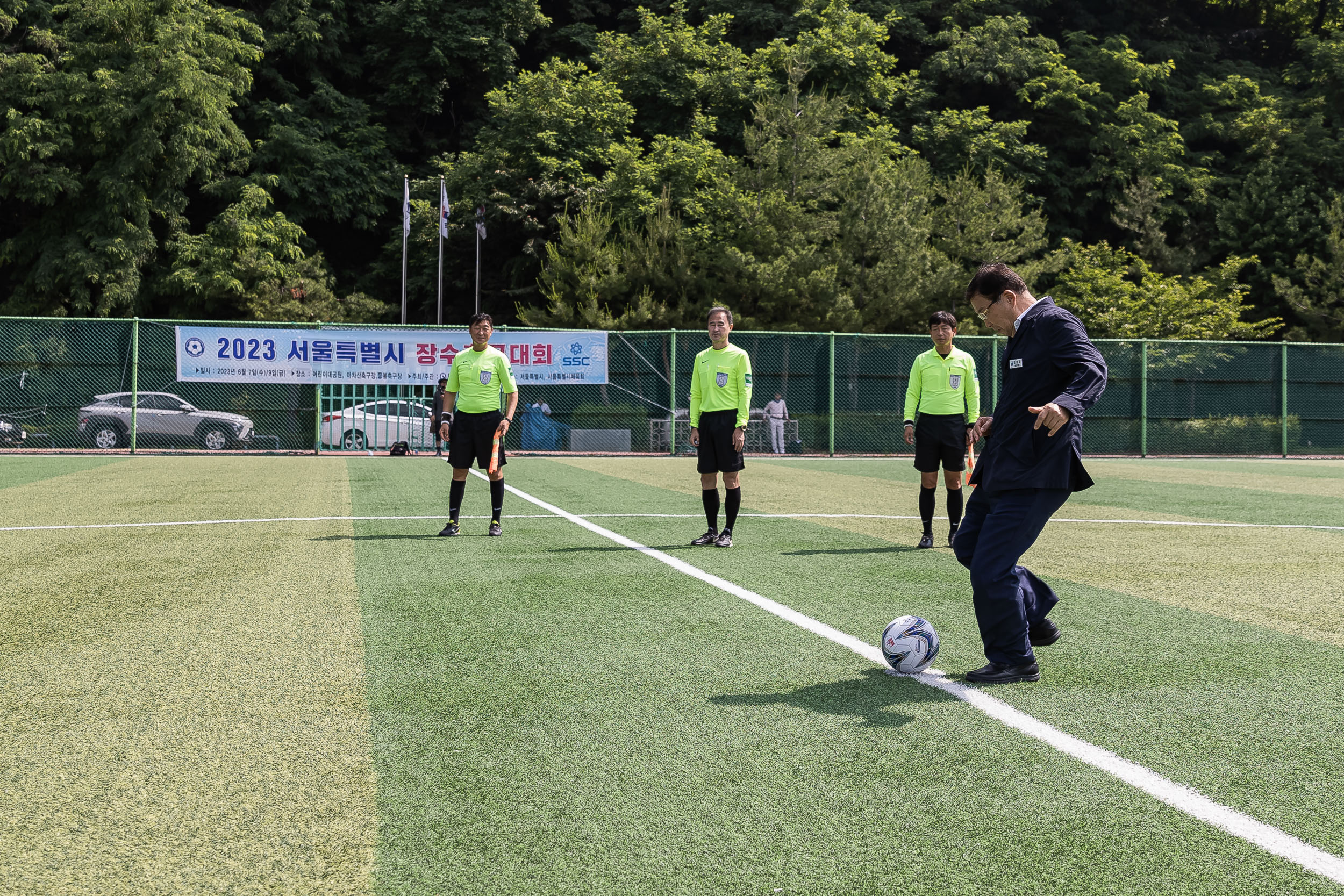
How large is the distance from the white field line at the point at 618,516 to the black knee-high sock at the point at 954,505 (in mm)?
1936

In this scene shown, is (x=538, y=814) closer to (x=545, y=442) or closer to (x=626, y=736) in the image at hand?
(x=626, y=736)

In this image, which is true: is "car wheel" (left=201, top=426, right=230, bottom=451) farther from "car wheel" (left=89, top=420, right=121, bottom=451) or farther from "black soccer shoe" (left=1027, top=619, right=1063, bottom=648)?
"black soccer shoe" (left=1027, top=619, right=1063, bottom=648)

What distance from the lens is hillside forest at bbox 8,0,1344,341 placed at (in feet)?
102

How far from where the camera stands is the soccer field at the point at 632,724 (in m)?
2.63

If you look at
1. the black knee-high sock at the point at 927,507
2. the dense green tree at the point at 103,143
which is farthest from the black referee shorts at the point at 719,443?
the dense green tree at the point at 103,143

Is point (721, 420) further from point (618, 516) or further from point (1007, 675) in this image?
point (1007, 675)

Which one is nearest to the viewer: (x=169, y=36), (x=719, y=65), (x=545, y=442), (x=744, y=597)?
(x=744, y=597)

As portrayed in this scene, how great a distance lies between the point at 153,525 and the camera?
943 centimetres

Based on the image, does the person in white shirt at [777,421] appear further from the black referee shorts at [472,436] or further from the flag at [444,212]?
the black referee shorts at [472,436]

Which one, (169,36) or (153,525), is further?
(169,36)

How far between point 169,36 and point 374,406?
19399 millimetres

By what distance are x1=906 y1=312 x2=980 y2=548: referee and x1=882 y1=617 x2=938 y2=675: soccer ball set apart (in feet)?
13.9

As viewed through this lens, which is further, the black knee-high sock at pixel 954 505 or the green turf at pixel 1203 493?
the green turf at pixel 1203 493

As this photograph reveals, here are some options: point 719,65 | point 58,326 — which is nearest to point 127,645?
point 58,326
